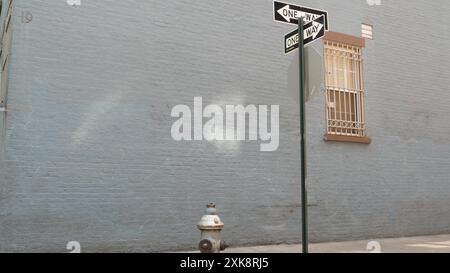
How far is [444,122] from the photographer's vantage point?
12.5 m

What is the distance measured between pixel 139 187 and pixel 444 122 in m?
8.15

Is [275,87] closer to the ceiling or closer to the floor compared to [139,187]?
closer to the ceiling

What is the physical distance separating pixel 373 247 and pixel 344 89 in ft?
11.7

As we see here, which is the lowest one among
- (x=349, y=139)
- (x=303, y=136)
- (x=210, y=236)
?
(x=210, y=236)

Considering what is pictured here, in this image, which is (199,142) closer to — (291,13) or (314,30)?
(291,13)

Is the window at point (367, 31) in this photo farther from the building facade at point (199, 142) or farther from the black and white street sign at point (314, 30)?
the black and white street sign at point (314, 30)

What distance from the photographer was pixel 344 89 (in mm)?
11172

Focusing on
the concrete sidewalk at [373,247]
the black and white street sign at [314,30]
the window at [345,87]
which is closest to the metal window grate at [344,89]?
the window at [345,87]

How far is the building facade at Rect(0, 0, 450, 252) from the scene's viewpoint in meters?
8.01

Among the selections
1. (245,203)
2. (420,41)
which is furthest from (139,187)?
(420,41)

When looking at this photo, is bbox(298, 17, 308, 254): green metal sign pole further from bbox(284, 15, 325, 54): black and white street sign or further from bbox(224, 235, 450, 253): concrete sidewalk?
bbox(224, 235, 450, 253): concrete sidewalk

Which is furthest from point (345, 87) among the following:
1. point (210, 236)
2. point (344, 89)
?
point (210, 236)

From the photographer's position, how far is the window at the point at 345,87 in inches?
432

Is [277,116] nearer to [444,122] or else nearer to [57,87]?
[57,87]
